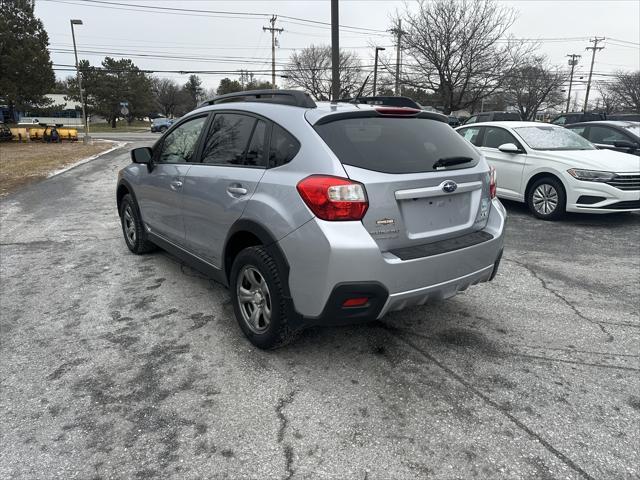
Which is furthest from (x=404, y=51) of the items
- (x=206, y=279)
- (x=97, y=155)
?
(x=206, y=279)

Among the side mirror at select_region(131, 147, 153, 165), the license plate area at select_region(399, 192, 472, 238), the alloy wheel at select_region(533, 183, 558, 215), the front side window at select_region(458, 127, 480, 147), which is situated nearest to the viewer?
the license plate area at select_region(399, 192, 472, 238)

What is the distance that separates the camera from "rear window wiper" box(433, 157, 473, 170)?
310 centimetres

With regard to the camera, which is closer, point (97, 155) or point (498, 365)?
point (498, 365)

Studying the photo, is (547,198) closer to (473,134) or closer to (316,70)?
(473,134)

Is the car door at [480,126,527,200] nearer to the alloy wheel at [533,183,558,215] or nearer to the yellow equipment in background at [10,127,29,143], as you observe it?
the alloy wheel at [533,183,558,215]

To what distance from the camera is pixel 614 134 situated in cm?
1002

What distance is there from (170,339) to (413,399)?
1821 millimetres

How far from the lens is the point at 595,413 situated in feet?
8.59

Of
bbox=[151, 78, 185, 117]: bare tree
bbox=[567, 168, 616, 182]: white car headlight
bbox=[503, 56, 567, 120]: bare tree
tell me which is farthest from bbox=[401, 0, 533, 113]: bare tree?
bbox=[151, 78, 185, 117]: bare tree

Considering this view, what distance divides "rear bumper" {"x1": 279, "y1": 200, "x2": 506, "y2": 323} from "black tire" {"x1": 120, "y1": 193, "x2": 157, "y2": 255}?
294 cm

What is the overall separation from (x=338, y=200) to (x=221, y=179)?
1192 millimetres

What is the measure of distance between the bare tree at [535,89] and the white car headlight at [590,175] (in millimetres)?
27389

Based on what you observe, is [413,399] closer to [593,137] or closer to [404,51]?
[593,137]

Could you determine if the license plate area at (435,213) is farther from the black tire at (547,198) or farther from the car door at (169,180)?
the black tire at (547,198)
